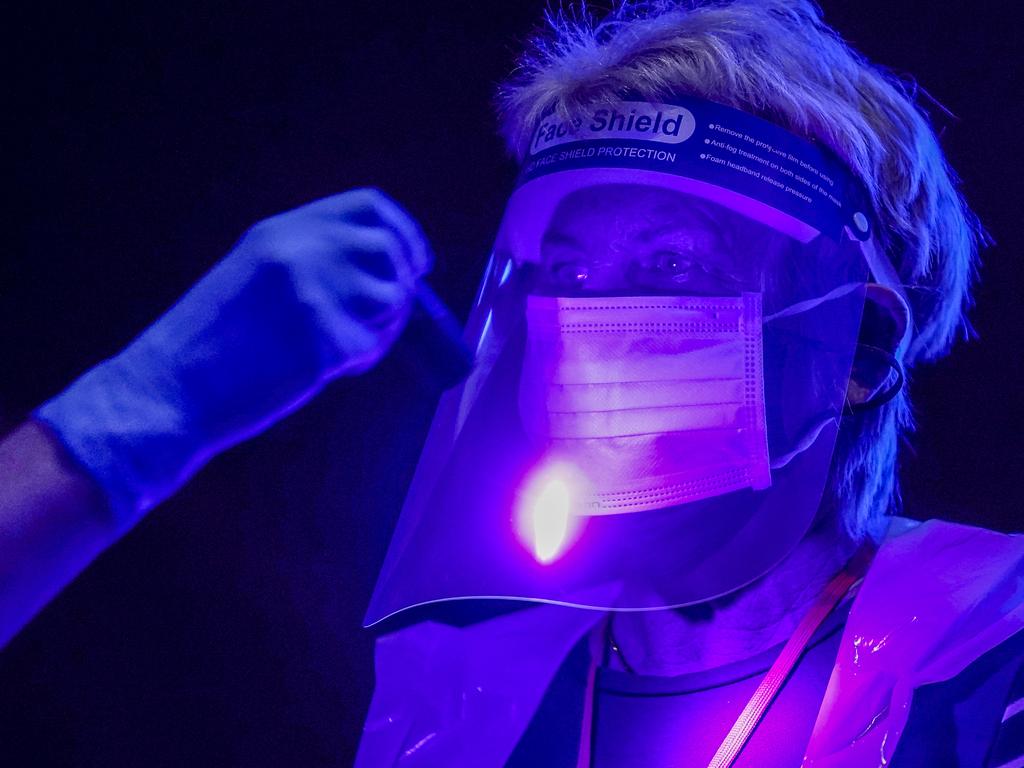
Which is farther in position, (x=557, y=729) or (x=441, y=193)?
(x=441, y=193)

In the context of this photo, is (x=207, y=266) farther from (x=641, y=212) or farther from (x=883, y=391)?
(x=883, y=391)

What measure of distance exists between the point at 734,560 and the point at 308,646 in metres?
0.91

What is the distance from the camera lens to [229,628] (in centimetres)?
161

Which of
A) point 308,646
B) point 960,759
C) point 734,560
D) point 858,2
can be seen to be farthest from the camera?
point 308,646

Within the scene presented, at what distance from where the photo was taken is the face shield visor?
1104 millimetres

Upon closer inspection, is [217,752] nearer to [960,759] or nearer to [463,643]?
[463,643]

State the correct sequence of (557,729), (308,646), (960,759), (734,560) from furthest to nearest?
(308,646), (557,729), (734,560), (960,759)

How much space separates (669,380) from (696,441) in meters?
0.09

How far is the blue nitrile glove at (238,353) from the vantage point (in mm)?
910

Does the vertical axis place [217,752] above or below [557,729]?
below

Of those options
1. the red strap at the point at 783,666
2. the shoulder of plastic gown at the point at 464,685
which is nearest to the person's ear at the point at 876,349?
the red strap at the point at 783,666

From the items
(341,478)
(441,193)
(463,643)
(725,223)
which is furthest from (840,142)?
(341,478)

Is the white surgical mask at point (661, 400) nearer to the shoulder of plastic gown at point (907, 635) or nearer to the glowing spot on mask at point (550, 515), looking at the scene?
the glowing spot on mask at point (550, 515)

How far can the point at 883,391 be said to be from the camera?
1.21m
